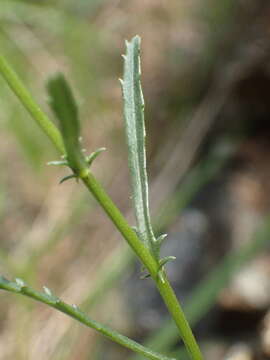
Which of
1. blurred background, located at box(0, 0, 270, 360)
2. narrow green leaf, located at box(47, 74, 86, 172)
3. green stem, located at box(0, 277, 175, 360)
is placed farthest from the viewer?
blurred background, located at box(0, 0, 270, 360)

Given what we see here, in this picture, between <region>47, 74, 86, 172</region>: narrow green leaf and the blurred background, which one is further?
the blurred background

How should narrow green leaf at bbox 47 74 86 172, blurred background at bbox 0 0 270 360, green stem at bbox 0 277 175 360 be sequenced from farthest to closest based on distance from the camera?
blurred background at bbox 0 0 270 360 → green stem at bbox 0 277 175 360 → narrow green leaf at bbox 47 74 86 172

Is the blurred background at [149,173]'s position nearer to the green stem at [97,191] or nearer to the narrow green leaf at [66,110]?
the green stem at [97,191]

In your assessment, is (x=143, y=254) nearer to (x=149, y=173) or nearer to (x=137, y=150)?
(x=137, y=150)

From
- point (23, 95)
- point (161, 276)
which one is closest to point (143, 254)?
point (161, 276)

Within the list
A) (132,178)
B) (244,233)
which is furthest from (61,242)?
(132,178)

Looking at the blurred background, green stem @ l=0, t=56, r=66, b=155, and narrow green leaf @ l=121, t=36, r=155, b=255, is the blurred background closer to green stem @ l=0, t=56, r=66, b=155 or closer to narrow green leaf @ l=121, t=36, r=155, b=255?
narrow green leaf @ l=121, t=36, r=155, b=255

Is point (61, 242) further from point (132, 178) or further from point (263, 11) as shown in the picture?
point (132, 178)

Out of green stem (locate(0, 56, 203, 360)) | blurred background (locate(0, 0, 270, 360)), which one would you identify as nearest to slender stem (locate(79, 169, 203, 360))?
green stem (locate(0, 56, 203, 360))

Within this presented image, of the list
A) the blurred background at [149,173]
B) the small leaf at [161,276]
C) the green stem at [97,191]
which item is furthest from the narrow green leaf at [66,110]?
the blurred background at [149,173]
